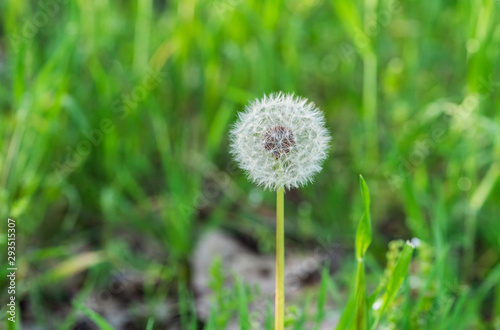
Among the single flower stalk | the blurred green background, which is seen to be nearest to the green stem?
the single flower stalk

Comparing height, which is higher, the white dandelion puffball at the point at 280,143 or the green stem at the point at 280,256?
the white dandelion puffball at the point at 280,143

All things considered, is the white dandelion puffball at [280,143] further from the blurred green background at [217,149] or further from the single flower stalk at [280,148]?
the blurred green background at [217,149]

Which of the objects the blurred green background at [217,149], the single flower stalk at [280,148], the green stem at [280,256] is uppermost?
the blurred green background at [217,149]

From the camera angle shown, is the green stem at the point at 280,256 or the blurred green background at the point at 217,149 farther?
the blurred green background at the point at 217,149

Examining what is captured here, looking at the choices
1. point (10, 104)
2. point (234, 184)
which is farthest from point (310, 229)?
point (10, 104)

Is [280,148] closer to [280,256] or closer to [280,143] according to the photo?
[280,143]

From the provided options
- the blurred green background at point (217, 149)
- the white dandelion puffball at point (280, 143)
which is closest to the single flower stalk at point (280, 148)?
the white dandelion puffball at point (280, 143)

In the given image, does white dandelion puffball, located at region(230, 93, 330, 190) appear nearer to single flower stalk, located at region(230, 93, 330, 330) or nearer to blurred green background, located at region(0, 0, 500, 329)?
single flower stalk, located at region(230, 93, 330, 330)
